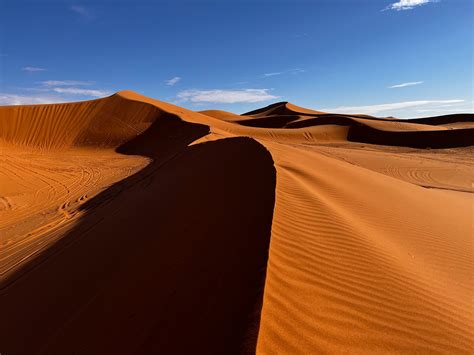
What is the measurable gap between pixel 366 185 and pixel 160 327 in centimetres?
646

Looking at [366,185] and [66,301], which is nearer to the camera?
[66,301]

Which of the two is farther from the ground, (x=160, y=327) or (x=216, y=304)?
(x=216, y=304)

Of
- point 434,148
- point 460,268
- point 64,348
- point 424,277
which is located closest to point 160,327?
point 64,348

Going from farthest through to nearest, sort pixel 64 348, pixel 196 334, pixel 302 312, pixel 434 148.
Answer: pixel 434 148 → pixel 64 348 → pixel 302 312 → pixel 196 334

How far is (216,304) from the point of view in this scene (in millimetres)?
2408

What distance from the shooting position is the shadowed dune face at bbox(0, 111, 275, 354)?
2320 millimetres

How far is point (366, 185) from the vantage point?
24.9 feet

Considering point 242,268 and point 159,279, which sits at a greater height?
point 242,268

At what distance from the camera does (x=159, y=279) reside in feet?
10.4

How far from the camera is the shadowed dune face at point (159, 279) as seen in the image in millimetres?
2320

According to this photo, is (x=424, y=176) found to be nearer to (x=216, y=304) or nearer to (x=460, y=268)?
(x=460, y=268)

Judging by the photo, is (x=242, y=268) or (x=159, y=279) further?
(x=159, y=279)

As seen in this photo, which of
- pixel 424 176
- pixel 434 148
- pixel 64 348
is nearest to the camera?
pixel 64 348

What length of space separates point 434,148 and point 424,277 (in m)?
25.5
